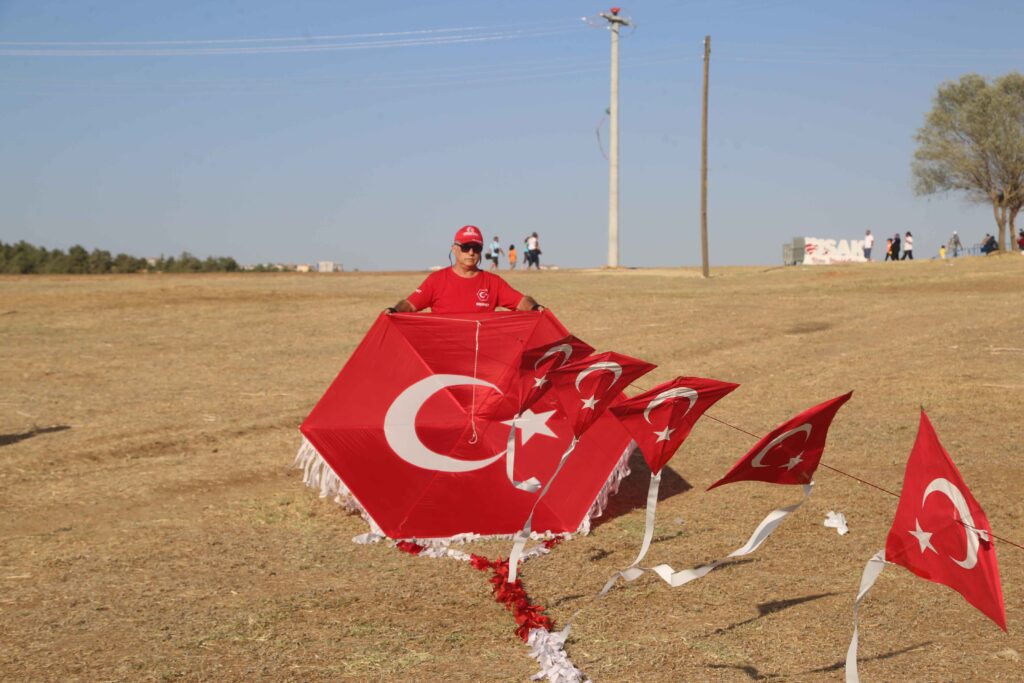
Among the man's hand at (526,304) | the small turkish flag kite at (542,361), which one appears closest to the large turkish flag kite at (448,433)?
the man's hand at (526,304)

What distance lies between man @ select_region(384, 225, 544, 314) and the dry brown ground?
6.53 ft

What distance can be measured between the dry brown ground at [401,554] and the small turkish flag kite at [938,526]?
42.0 inches

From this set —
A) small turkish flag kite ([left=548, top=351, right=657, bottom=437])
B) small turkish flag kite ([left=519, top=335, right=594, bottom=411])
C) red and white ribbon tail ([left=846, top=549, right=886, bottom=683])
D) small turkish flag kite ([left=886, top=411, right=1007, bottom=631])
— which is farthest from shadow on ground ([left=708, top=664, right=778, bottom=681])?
small turkish flag kite ([left=519, top=335, right=594, bottom=411])

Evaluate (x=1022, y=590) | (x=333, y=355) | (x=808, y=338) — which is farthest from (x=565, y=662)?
(x=808, y=338)

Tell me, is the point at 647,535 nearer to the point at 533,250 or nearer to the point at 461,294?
the point at 461,294

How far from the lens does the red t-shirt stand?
9367 mm

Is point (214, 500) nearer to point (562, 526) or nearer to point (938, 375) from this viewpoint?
point (562, 526)

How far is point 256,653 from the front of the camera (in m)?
6.19

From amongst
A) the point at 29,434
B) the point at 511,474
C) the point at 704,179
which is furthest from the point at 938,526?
the point at 704,179

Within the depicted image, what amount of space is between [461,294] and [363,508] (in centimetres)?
203

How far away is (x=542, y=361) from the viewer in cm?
755

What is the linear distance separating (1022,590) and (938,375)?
30.2ft

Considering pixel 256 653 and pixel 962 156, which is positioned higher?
pixel 962 156

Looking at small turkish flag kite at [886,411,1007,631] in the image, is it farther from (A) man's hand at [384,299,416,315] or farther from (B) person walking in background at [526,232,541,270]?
(B) person walking in background at [526,232,541,270]
